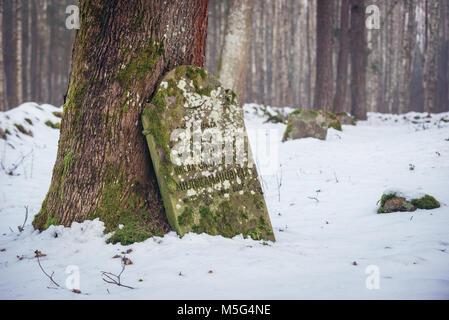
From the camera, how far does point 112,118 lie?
2.63 meters

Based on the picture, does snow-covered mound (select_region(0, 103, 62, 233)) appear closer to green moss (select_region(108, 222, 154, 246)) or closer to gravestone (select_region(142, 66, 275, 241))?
green moss (select_region(108, 222, 154, 246))

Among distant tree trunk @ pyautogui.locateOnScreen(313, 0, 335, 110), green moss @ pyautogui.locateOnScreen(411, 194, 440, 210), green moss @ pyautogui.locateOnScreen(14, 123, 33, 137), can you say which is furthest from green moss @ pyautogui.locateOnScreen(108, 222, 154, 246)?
distant tree trunk @ pyautogui.locateOnScreen(313, 0, 335, 110)

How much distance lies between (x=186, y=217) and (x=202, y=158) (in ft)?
1.68

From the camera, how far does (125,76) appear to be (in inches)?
104

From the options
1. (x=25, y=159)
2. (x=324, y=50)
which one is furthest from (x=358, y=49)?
(x=25, y=159)

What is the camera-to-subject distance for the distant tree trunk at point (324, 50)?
33.9ft

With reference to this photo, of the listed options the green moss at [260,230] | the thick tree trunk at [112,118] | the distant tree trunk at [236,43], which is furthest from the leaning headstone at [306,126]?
the thick tree trunk at [112,118]

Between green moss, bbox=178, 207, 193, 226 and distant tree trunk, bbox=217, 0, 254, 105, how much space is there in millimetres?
6891

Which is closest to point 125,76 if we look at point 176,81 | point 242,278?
point 176,81

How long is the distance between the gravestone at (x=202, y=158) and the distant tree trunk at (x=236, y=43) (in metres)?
6.36

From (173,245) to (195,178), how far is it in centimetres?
56

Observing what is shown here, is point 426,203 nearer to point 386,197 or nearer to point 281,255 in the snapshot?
point 386,197

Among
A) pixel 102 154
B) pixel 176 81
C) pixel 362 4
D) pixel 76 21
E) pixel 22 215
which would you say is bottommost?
pixel 22 215
